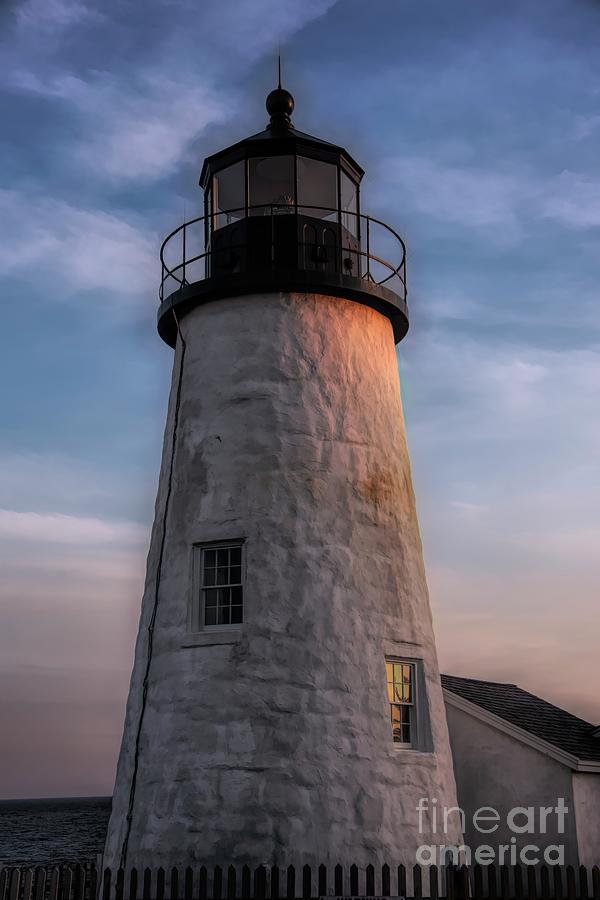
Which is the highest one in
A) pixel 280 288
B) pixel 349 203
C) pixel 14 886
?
pixel 349 203

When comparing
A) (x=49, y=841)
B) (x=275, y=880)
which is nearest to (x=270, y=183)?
(x=275, y=880)

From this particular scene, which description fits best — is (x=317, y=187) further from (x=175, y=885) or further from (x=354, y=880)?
(x=175, y=885)

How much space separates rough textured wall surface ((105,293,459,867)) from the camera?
15.1 metres

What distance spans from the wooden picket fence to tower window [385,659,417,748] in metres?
2.11

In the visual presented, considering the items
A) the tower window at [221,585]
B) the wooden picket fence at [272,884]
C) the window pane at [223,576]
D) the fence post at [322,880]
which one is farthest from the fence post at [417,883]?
the window pane at [223,576]

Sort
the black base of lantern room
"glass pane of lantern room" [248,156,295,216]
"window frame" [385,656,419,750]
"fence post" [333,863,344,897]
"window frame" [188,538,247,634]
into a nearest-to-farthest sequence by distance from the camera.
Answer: "fence post" [333,863,344,897] < "window frame" [188,538,247,634] < "window frame" [385,656,419,750] < the black base of lantern room < "glass pane of lantern room" [248,156,295,216]

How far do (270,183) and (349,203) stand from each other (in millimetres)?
1483

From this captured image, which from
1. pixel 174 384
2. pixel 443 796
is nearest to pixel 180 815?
pixel 443 796

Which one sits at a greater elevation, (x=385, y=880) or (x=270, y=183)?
(x=270, y=183)

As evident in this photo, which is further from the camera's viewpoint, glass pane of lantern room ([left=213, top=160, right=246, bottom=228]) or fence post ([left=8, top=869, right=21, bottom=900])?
glass pane of lantern room ([left=213, top=160, right=246, bottom=228])

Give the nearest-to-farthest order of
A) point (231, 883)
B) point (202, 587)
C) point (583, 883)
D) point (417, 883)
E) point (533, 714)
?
point (231, 883)
point (417, 883)
point (583, 883)
point (202, 587)
point (533, 714)

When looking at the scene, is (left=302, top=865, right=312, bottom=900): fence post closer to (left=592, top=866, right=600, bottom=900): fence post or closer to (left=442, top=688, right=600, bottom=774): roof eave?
(left=592, top=866, right=600, bottom=900): fence post

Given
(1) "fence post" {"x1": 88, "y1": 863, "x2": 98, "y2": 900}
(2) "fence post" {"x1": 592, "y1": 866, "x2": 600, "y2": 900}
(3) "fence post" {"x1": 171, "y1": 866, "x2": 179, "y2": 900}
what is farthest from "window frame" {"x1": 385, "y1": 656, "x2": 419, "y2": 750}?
(1) "fence post" {"x1": 88, "y1": 863, "x2": 98, "y2": 900}

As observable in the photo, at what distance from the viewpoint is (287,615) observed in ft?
52.2
